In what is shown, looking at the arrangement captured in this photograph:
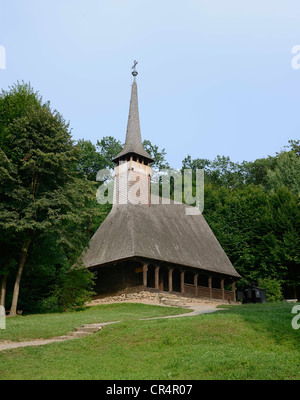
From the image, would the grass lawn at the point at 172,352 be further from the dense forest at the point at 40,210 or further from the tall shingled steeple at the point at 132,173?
the tall shingled steeple at the point at 132,173

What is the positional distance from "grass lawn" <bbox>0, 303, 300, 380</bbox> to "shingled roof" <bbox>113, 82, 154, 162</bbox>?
72.2ft

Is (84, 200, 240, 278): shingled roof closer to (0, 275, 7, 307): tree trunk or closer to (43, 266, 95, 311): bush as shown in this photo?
(43, 266, 95, 311): bush

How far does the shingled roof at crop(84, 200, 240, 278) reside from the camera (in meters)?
31.7

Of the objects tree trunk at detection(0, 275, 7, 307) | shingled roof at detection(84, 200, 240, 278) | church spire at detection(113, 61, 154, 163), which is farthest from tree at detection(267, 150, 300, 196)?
tree trunk at detection(0, 275, 7, 307)

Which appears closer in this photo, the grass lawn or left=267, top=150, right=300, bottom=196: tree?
the grass lawn

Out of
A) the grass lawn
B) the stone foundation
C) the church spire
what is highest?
the church spire

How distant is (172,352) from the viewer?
41.9 ft

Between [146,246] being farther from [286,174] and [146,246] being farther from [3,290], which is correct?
[286,174]

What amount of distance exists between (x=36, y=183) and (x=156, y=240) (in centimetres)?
1068

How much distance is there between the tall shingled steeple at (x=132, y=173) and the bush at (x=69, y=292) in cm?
923

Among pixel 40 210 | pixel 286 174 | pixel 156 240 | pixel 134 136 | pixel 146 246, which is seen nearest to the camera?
pixel 40 210

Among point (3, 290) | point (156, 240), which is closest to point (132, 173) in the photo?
point (156, 240)
